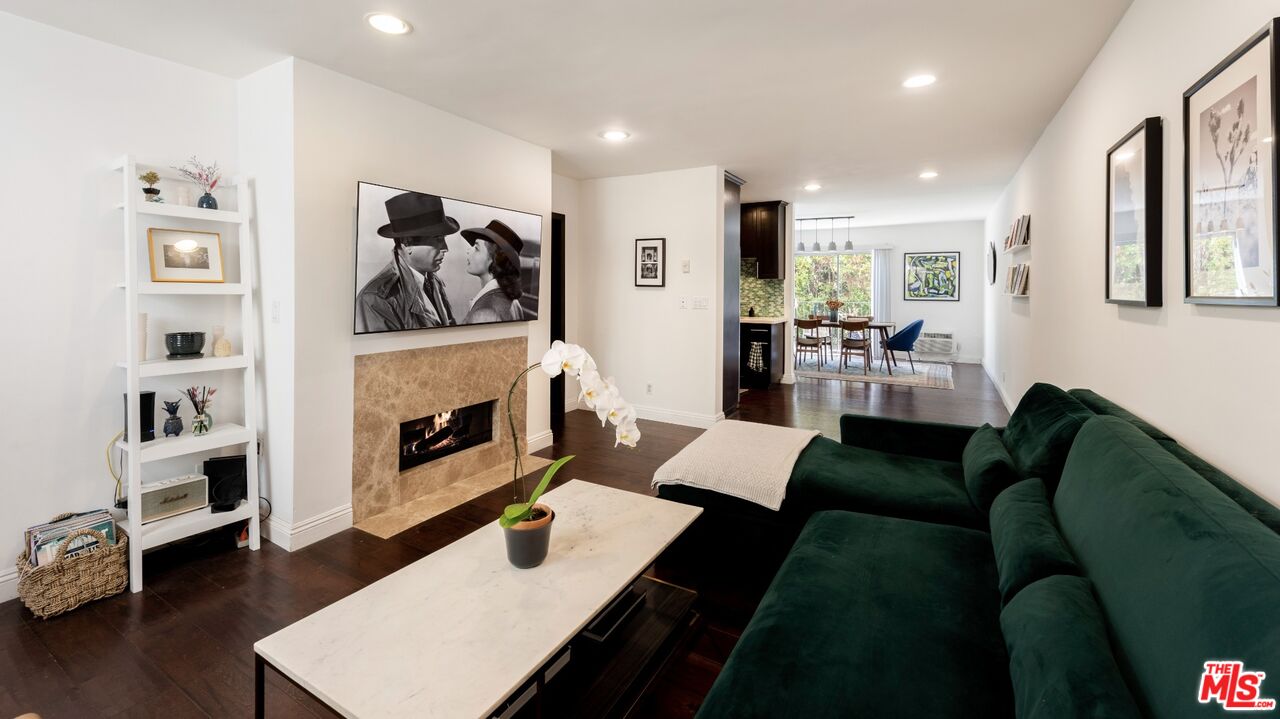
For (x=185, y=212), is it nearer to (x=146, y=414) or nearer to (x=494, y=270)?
(x=146, y=414)

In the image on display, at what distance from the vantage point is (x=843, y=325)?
8289mm

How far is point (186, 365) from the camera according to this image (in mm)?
2648

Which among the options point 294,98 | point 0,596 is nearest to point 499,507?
point 0,596

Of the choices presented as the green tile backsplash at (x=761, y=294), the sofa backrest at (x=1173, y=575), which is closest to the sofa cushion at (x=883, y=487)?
the sofa backrest at (x=1173, y=575)

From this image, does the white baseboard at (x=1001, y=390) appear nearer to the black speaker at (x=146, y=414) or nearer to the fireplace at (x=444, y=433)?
the fireplace at (x=444, y=433)

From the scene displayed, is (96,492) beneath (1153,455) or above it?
beneath

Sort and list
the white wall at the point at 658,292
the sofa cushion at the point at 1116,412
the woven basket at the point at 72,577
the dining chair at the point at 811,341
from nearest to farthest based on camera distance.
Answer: the sofa cushion at the point at 1116,412, the woven basket at the point at 72,577, the white wall at the point at 658,292, the dining chair at the point at 811,341

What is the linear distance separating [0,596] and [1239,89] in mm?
4705

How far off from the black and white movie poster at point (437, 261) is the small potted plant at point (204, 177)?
2.25 feet

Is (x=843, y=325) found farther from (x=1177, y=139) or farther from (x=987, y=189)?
(x=1177, y=139)

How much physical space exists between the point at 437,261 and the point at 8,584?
240 cm

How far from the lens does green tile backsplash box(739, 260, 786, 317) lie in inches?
307

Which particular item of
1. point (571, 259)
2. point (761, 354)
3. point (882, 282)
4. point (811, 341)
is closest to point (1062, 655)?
point (571, 259)

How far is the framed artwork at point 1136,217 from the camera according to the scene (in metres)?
1.95
